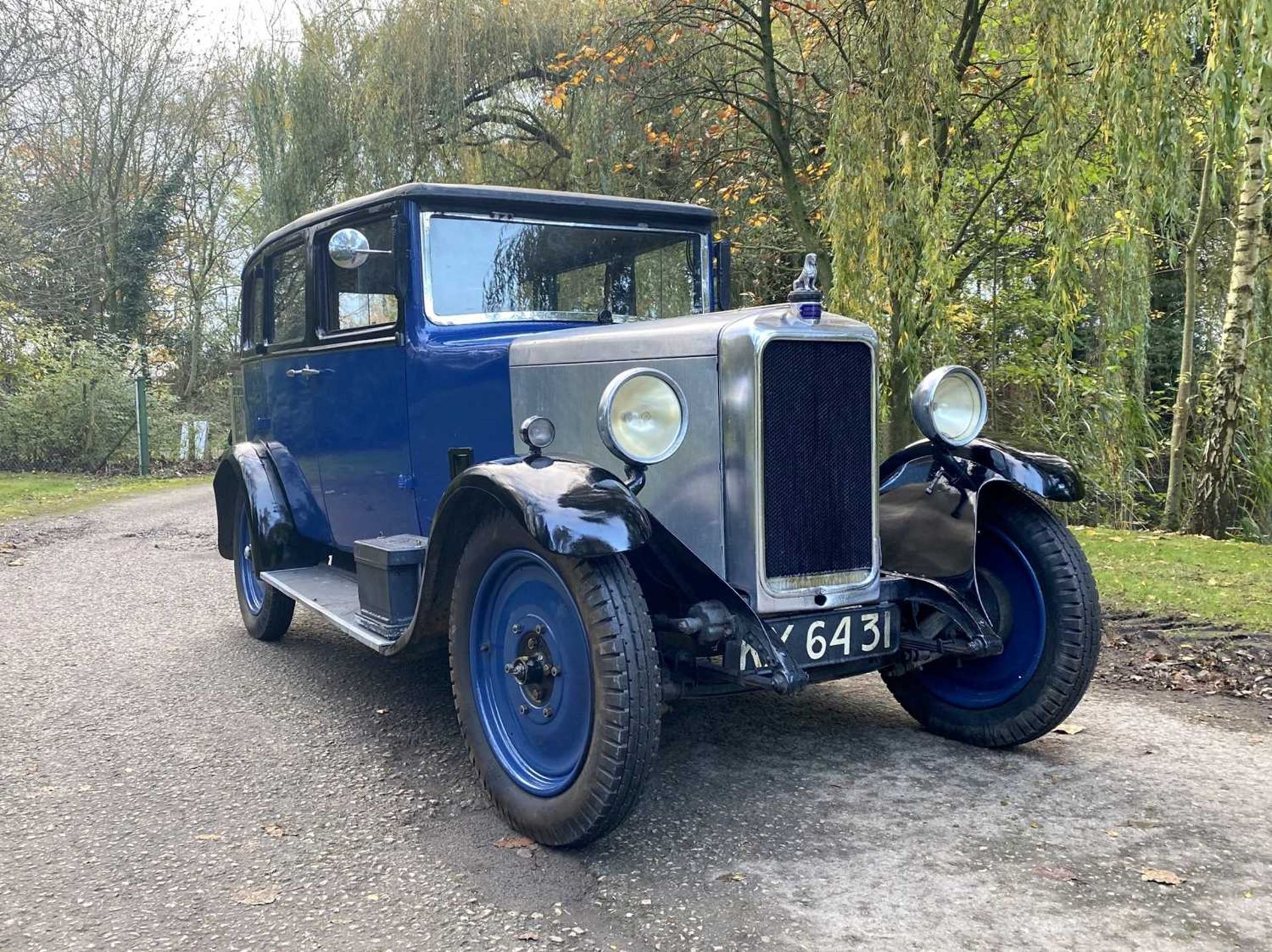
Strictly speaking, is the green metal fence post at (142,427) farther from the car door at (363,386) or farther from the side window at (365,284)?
the side window at (365,284)

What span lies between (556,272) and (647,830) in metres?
2.40

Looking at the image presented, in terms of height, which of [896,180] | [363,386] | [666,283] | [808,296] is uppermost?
[896,180]

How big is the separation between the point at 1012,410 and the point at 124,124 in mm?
16857

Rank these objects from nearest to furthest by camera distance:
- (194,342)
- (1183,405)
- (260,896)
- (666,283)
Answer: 1. (260,896)
2. (666,283)
3. (1183,405)
4. (194,342)

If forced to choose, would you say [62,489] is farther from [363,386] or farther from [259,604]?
[363,386]

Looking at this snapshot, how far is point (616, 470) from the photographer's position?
3.83 m

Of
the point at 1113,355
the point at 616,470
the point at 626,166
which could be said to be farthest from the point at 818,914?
the point at 626,166

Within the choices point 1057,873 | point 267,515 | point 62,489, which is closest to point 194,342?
point 62,489

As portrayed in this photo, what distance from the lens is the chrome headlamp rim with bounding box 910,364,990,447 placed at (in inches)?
152

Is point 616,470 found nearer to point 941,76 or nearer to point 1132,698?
point 1132,698

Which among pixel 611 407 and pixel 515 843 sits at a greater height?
pixel 611 407

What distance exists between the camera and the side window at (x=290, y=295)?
17.1 feet

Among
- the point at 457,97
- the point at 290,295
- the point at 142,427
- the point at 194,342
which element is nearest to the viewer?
the point at 290,295

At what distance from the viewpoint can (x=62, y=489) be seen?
1446cm
